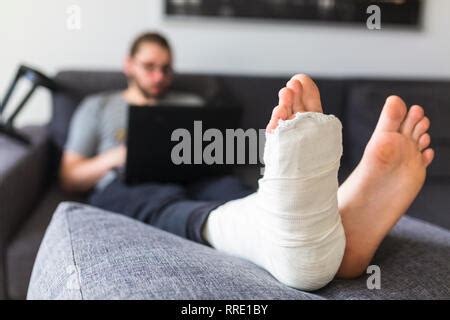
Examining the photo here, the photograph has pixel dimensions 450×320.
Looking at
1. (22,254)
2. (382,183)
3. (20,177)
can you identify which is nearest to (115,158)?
(20,177)

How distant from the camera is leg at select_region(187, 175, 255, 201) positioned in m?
1.02

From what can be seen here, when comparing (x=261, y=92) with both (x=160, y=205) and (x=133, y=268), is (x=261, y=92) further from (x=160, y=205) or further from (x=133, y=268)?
(x=133, y=268)

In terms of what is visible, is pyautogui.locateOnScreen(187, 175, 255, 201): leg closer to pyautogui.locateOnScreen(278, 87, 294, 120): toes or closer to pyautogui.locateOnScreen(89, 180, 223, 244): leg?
pyautogui.locateOnScreen(89, 180, 223, 244): leg

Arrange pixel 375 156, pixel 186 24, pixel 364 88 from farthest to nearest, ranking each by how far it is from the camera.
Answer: pixel 186 24
pixel 364 88
pixel 375 156

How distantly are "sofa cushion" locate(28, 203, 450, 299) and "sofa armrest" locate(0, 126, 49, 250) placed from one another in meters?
0.31

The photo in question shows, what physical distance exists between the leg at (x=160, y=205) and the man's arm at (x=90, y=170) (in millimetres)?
118

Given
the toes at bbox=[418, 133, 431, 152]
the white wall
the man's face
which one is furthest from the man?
the white wall

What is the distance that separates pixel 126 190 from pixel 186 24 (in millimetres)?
822

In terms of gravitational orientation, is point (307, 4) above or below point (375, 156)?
above

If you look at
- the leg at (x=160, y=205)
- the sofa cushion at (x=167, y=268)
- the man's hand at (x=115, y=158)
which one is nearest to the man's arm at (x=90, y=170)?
the man's hand at (x=115, y=158)

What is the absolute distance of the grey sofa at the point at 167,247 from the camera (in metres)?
0.58
